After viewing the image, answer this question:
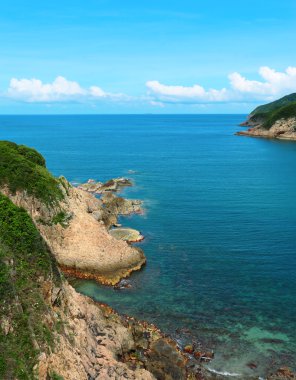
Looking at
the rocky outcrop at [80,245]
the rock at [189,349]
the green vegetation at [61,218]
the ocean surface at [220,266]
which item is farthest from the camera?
the green vegetation at [61,218]

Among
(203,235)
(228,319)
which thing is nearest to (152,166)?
(203,235)

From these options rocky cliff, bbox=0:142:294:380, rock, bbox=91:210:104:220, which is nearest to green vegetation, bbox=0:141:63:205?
rock, bbox=91:210:104:220

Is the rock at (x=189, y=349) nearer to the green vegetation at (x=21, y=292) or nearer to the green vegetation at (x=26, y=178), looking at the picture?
the green vegetation at (x=21, y=292)

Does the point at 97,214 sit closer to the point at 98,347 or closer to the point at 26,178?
the point at 26,178

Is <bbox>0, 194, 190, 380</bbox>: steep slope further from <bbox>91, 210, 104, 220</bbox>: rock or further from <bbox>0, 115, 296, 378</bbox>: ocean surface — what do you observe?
<bbox>91, 210, 104, 220</bbox>: rock

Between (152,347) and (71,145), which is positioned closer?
(152,347)

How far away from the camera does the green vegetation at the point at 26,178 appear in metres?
47.1

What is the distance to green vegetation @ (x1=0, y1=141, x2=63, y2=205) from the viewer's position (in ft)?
154

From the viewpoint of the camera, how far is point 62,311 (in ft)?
88.6

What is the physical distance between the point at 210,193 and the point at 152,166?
4166 cm

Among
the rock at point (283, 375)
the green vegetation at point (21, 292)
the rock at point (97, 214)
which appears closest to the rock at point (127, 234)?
the rock at point (97, 214)

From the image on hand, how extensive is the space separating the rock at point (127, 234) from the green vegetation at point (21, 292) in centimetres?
2852

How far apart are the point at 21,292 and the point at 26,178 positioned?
2607cm

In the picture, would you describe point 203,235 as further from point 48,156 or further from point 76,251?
point 48,156
